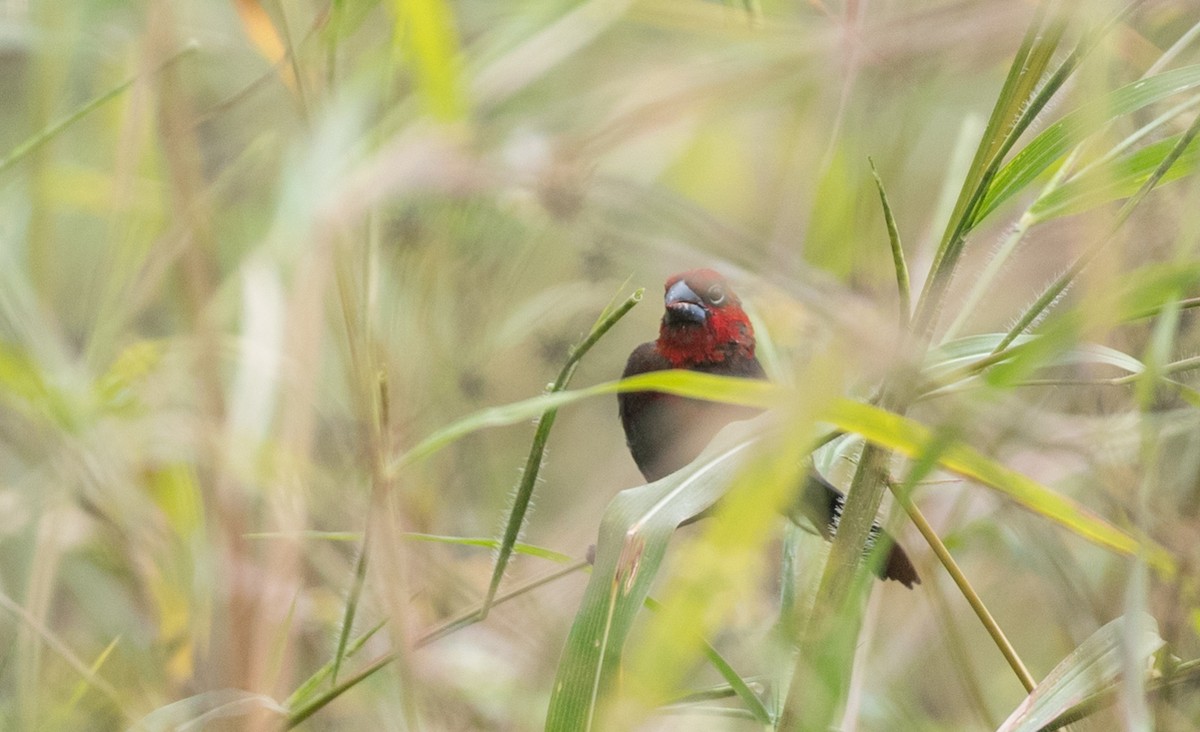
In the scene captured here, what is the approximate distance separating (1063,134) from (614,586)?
58 centimetres

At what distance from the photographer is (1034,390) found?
1.83m

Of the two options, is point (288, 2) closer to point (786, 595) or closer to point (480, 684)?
point (786, 595)

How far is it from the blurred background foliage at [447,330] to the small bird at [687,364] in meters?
0.14

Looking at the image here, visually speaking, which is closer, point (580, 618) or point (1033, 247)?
point (580, 618)

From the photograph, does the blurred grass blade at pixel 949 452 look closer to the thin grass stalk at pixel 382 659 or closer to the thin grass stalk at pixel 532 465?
the thin grass stalk at pixel 532 465

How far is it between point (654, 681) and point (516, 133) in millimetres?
1589

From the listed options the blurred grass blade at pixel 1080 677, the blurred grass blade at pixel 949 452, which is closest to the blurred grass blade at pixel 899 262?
the blurred grass blade at pixel 949 452

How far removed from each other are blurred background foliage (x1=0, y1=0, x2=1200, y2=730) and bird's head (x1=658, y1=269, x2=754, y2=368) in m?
0.14

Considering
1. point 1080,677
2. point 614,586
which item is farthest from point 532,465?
point 1080,677

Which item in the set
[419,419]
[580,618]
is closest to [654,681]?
[580,618]

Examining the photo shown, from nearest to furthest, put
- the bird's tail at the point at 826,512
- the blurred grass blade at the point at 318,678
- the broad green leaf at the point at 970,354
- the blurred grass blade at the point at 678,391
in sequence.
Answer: the blurred grass blade at the point at 678,391
the broad green leaf at the point at 970,354
the blurred grass blade at the point at 318,678
the bird's tail at the point at 826,512

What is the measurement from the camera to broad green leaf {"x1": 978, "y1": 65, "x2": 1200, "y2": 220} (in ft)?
3.07

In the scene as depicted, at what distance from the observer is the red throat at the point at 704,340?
2086 millimetres

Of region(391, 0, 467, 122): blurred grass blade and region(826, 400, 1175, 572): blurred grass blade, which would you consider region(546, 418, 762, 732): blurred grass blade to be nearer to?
region(826, 400, 1175, 572): blurred grass blade
